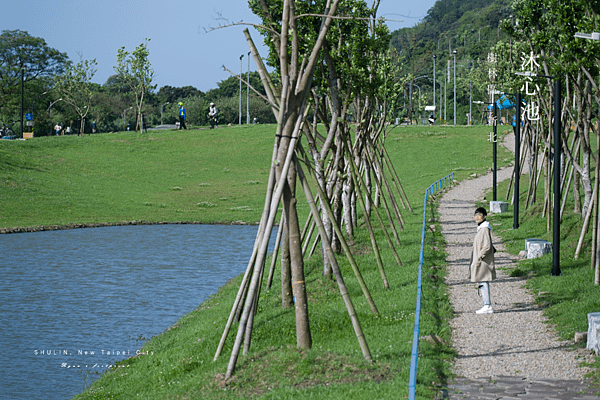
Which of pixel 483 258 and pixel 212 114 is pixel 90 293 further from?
pixel 212 114

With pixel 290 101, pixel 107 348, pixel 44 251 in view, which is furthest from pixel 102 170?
pixel 290 101

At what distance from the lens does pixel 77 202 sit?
135 ft

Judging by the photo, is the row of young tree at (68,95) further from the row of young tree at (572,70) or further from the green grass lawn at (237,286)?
the row of young tree at (572,70)

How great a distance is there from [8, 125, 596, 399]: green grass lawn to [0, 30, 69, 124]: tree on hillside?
25.7m

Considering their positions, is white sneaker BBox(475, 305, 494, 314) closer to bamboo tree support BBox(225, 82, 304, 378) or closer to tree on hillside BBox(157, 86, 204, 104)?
bamboo tree support BBox(225, 82, 304, 378)

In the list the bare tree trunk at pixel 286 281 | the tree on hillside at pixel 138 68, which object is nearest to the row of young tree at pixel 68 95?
the tree on hillside at pixel 138 68

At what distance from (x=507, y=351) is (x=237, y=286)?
31.6 feet

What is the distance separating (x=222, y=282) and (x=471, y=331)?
1036 centimetres

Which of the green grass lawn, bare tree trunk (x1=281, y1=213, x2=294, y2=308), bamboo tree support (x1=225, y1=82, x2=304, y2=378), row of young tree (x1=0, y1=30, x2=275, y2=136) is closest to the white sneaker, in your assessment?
the green grass lawn

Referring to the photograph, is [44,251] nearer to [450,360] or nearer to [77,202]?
[77,202]

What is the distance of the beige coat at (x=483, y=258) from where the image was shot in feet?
42.3

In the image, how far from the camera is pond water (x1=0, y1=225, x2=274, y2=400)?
1264cm

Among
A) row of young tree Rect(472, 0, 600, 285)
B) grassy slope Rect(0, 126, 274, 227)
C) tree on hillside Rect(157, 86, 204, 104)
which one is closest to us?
row of young tree Rect(472, 0, 600, 285)

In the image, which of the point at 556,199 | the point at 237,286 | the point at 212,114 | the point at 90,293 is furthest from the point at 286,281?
the point at 212,114
